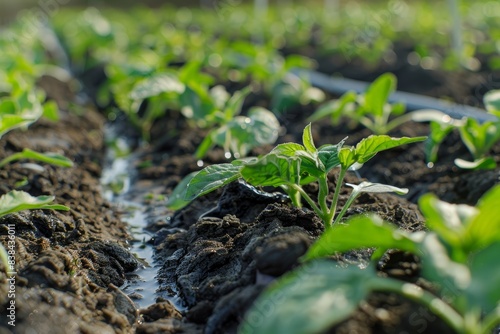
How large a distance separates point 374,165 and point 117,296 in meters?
1.80

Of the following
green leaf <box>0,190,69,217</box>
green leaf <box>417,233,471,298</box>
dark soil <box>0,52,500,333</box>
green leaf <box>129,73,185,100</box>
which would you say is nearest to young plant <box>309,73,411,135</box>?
dark soil <box>0,52,500,333</box>

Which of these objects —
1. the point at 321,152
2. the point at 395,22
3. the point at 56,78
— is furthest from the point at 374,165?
the point at 395,22

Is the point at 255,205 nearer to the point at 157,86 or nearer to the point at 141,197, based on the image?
the point at 141,197

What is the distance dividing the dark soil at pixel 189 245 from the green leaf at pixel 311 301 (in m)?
0.14

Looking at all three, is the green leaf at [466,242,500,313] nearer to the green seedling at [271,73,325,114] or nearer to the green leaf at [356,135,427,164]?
the green leaf at [356,135,427,164]

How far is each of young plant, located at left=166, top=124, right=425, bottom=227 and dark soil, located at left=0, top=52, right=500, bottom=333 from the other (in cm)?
13

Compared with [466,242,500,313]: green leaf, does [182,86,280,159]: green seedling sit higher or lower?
lower

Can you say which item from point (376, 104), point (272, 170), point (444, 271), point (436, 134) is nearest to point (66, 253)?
point (272, 170)

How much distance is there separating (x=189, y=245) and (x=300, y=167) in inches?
22.6

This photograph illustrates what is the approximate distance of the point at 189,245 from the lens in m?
2.19

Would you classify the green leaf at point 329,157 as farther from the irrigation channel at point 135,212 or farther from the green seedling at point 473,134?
the green seedling at point 473,134

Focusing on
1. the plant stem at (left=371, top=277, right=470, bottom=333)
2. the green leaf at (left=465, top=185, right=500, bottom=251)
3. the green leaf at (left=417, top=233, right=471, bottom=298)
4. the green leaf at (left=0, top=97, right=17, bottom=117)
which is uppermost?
the green leaf at (left=465, top=185, right=500, bottom=251)

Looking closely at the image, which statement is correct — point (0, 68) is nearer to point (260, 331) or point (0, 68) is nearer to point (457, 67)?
point (457, 67)

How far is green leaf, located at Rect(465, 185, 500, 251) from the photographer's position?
3.97 feet
